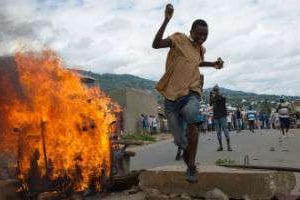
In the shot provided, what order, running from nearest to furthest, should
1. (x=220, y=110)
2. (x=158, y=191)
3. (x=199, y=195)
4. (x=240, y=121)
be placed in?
1. (x=199, y=195)
2. (x=158, y=191)
3. (x=220, y=110)
4. (x=240, y=121)

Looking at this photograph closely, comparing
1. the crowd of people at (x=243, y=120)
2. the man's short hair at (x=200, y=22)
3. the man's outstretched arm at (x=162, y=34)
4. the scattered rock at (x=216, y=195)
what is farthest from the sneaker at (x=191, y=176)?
the crowd of people at (x=243, y=120)

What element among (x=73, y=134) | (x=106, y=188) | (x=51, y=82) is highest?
(x=51, y=82)

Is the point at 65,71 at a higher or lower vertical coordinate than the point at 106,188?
higher

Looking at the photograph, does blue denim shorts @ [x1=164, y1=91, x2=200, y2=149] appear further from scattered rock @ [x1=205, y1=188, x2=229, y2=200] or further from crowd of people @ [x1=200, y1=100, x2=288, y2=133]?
crowd of people @ [x1=200, y1=100, x2=288, y2=133]

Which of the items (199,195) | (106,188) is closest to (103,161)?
(106,188)

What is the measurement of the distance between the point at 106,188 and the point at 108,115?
129 centimetres

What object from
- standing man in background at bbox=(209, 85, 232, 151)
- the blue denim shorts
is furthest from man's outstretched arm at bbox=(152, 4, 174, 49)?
standing man in background at bbox=(209, 85, 232, 151)

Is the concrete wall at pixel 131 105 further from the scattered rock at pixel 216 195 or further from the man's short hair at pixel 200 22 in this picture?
the scattered rock at pixel 216 195

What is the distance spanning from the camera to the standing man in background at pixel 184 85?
270 inches

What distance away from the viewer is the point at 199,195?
706 cm

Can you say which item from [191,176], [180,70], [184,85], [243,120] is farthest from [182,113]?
[243,120]

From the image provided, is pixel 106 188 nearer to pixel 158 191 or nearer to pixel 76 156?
pixel 76 156

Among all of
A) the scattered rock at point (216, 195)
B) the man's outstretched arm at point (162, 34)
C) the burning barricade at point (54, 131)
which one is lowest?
the scattered rock at point (216, 195)

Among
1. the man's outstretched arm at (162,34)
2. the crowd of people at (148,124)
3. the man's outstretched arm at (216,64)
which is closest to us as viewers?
the man's outstretched arm at (162,34)
